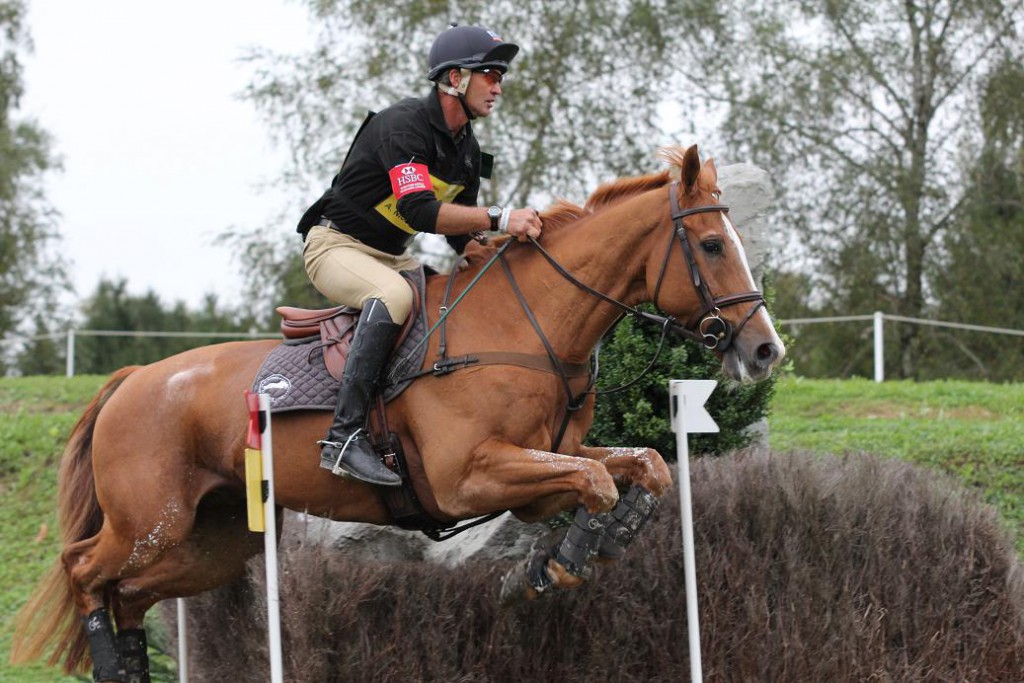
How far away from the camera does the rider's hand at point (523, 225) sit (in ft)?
16.4

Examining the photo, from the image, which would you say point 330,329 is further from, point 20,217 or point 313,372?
point 20,217

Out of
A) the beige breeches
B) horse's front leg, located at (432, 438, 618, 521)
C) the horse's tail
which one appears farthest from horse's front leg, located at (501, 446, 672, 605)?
the horse's tail

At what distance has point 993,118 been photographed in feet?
66.6

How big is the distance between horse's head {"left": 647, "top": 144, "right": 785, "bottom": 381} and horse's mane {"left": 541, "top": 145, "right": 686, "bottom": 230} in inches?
7.9

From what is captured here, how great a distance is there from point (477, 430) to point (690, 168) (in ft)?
4.72

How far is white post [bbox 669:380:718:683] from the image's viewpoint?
187 inches

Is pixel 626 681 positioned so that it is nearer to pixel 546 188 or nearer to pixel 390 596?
pixel 390 596

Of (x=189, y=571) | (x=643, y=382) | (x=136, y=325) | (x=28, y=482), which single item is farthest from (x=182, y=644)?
(x=136, y=325)

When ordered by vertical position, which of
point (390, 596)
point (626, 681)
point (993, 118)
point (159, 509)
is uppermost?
point (993, 118)

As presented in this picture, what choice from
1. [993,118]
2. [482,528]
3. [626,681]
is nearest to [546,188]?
[993,118]

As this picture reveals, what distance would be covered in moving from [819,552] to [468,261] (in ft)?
7.57

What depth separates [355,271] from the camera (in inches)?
204

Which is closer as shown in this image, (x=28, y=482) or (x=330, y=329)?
(x=330, y=329)

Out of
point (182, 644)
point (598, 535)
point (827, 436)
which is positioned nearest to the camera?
point (598, 535)
